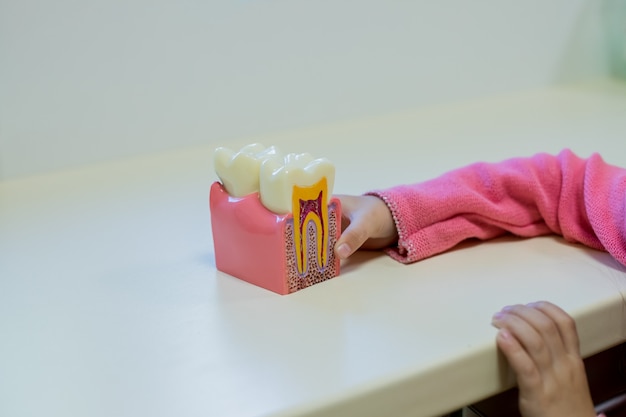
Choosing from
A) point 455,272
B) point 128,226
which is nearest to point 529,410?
point 455,272

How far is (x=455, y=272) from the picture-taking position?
0.63 meters

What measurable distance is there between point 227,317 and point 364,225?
0.15 meters

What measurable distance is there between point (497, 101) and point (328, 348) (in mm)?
857

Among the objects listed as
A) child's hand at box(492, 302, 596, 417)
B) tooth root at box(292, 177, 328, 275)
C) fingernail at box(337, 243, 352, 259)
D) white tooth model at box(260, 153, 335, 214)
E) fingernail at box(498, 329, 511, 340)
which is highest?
white tooth model at box(260, 153, 335, 214)

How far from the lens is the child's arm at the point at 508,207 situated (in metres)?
0.65

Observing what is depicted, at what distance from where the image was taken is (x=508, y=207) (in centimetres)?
69

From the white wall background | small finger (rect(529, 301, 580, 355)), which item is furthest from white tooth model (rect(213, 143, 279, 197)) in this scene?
the white wall background

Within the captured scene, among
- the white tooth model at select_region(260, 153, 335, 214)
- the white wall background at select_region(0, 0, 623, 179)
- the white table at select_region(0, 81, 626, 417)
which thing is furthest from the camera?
the white wall background at select_region(0, 0, 623, 179)

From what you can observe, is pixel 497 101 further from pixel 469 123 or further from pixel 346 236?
pixel 346 236

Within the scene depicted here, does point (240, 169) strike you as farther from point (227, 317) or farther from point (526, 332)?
point (526, 332)

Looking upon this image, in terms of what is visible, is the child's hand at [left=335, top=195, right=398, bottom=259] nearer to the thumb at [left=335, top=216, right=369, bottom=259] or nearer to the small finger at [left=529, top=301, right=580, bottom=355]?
the thumb at [left=335, top=216, right=369, bottom=259]

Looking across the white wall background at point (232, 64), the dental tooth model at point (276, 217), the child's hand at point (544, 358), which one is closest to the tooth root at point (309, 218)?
the dental tooth model at point (276, 217)

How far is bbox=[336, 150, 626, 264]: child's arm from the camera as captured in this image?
651 millimetres

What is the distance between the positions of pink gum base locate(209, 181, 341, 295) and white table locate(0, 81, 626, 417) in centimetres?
1
